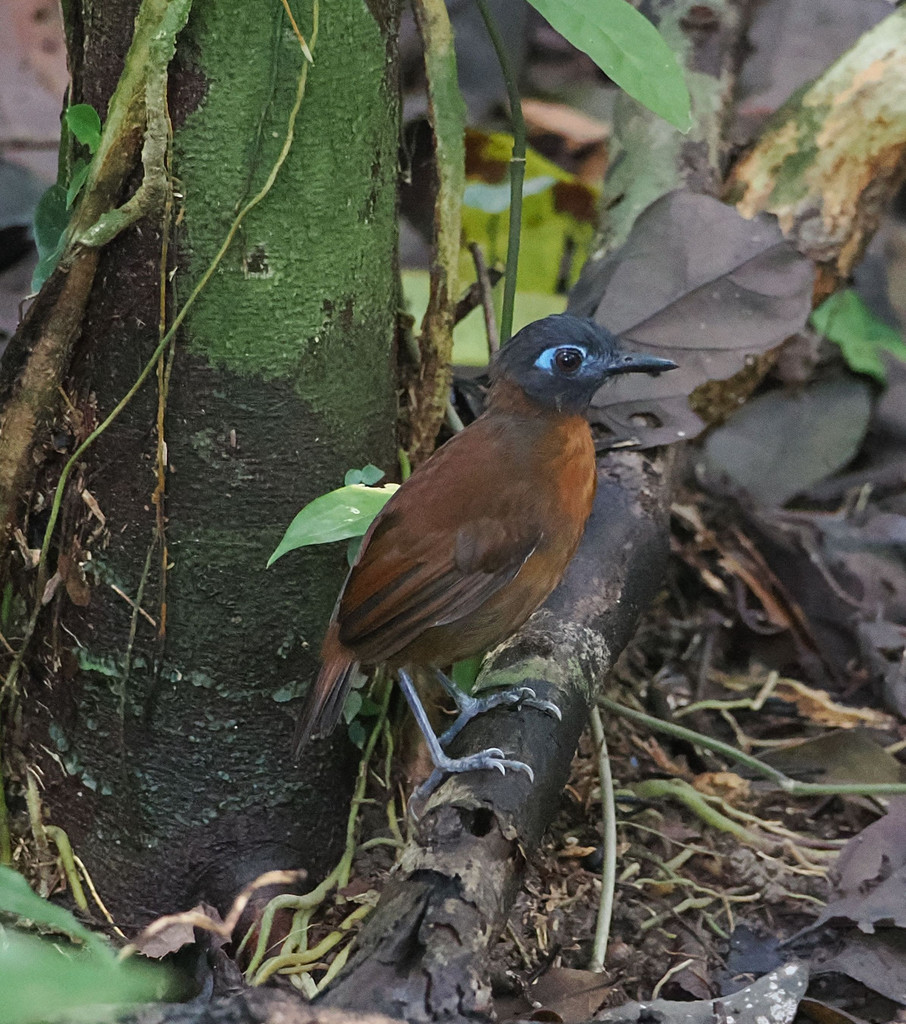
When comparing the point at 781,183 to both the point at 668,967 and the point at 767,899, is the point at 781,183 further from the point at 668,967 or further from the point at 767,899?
the point at 668,967

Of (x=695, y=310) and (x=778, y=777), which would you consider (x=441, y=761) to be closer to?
(x=778, y=777)

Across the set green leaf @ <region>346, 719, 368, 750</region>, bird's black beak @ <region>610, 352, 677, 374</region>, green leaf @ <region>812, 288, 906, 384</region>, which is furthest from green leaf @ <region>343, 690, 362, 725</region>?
green leaf @ <region>812, 288, 906, 384</region>

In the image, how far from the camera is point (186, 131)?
6.72 feet

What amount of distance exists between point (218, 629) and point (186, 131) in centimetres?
92

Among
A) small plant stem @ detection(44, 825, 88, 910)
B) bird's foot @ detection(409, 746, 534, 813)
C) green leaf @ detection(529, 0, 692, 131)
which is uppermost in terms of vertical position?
green leaf @ detection(529, 0, 692, 131)

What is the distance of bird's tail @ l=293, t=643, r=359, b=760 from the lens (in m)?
2.25

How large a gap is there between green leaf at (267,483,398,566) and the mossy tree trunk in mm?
155

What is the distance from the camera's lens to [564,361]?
2.53m

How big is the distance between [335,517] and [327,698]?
0.38m

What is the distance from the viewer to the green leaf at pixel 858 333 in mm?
4910

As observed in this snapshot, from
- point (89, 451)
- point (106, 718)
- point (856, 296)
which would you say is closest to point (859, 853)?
point (106, 718)

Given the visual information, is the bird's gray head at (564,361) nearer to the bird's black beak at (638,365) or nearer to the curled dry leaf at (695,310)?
the bird's black beak at (638,365)

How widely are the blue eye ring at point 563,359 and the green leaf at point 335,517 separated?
1.75 ft

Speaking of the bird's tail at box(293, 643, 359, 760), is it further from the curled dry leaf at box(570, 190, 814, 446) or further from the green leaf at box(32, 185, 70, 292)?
the curled dry leaf at box(570, 190, 814, 446)
